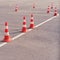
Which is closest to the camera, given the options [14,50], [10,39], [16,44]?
[14,50]

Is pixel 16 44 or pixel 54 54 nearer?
pixel 54 54

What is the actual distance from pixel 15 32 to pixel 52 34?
6.32ft

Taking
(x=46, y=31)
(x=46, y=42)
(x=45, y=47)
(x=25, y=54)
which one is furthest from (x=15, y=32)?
(x=25, y=54)

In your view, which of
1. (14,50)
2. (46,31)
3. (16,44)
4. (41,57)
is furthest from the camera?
(46,31)

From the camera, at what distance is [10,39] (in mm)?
13055

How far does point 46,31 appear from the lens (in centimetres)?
1603

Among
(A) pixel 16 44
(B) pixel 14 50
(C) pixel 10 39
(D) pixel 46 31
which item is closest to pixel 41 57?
(B) pixel 14 50

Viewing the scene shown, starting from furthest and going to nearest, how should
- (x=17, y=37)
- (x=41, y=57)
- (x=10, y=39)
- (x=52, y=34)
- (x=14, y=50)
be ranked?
(x=52, y=34), (x=17, y=37), (x=10, y=39), (x=14, y=50), (x=41, y=57)

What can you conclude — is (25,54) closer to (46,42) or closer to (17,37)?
(46,42)

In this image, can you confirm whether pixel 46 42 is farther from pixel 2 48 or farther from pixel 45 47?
pixel 2 48

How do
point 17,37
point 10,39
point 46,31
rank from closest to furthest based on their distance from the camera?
point 10,39 < point 17,37 < point 46,31

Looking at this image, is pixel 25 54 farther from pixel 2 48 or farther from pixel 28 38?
pixel 28 38

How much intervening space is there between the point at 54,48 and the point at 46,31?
4.66m

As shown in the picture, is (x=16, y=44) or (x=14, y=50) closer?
(x=14, y=50)
